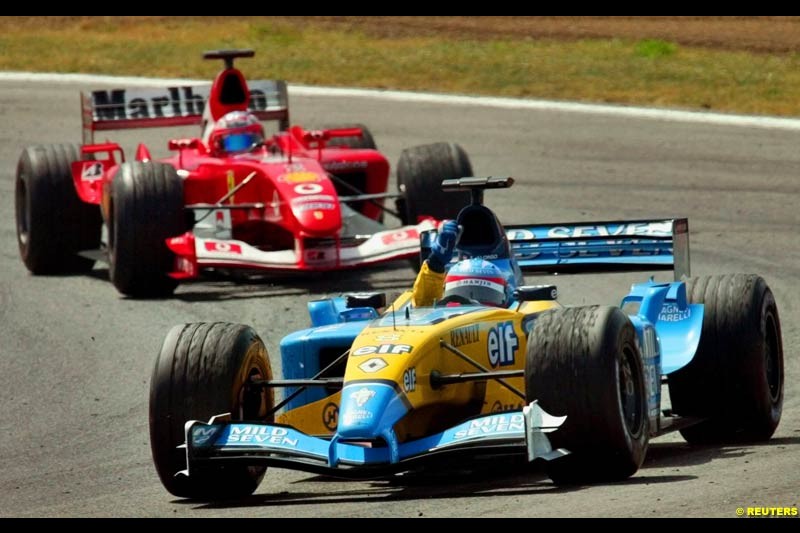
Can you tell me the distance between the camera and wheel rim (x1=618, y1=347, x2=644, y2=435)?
28.4ft

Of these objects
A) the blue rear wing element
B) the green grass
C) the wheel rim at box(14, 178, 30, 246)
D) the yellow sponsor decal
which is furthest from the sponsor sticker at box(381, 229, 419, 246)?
the green grass

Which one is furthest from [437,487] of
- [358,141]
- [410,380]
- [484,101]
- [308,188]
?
[484,101]

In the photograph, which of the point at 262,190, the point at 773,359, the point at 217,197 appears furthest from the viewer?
the point at 217,197

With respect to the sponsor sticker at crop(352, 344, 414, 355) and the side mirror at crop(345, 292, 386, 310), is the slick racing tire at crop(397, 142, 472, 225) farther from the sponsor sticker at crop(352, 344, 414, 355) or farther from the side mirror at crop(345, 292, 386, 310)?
the sponsor sticker at crop(352, 344, 414, 355)

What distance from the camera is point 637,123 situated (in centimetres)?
2620

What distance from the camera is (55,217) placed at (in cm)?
1833

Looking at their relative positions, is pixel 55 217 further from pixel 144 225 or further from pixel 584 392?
pixel 584 392

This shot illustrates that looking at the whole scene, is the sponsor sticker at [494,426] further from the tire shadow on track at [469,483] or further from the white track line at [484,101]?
the white track line at [484,101]

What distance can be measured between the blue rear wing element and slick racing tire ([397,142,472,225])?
19.6 ft

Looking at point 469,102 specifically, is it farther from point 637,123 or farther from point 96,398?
point 96,398

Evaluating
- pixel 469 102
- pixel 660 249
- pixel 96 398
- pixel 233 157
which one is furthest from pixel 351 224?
pixel 469 102

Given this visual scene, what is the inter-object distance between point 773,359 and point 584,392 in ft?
9.02

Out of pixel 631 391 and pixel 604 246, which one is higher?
pixel 604 246

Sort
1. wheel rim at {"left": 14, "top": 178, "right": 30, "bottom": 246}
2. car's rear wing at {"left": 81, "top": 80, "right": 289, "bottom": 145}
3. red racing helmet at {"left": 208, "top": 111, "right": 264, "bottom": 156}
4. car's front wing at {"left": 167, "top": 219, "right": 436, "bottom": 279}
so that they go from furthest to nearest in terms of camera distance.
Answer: car's rear wing at {"left": 81, "top": 80, "right": 289, "bottom": 145} < wheel rim at {"left": 14, "top": 178, "right": 30, "bottom": 246} < red racing helmet at {"left": 208, "top": 111, "right": 264, "bottom": 156} < car's front wing at {"left": 167, "top": 219, "right": 436, "bottom": 279}
